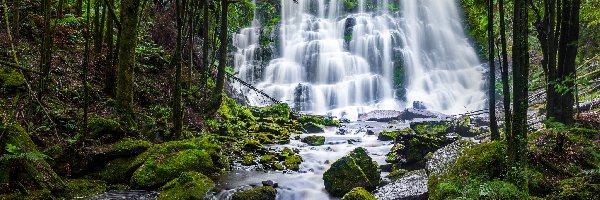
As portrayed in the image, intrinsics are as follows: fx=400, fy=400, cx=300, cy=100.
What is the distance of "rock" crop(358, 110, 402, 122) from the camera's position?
2216cm

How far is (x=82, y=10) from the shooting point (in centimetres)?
1354

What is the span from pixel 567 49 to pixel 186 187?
7456 millimetres

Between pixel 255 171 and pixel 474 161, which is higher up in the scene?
pixel 474 161

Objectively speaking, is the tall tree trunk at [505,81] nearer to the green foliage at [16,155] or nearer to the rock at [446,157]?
the rock at [446,157]

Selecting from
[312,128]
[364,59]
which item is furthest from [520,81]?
[364,59]

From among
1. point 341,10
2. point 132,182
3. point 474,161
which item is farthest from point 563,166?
point 341,10

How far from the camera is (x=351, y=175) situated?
28.0ft

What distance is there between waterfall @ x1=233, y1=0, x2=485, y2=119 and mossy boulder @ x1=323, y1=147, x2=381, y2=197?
579 inches

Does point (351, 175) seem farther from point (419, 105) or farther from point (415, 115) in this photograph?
point (419, 105)

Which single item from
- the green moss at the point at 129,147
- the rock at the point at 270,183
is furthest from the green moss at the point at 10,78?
the rock at the point at 270,183

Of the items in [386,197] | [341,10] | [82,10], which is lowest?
[386,197]

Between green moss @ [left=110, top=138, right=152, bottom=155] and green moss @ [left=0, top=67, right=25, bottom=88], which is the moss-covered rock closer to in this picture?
green moss @ [left=110, top=138, right=152, bottom=155]

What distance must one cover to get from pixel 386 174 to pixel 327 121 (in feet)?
31.4

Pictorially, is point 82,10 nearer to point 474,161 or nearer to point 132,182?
point 132,182
